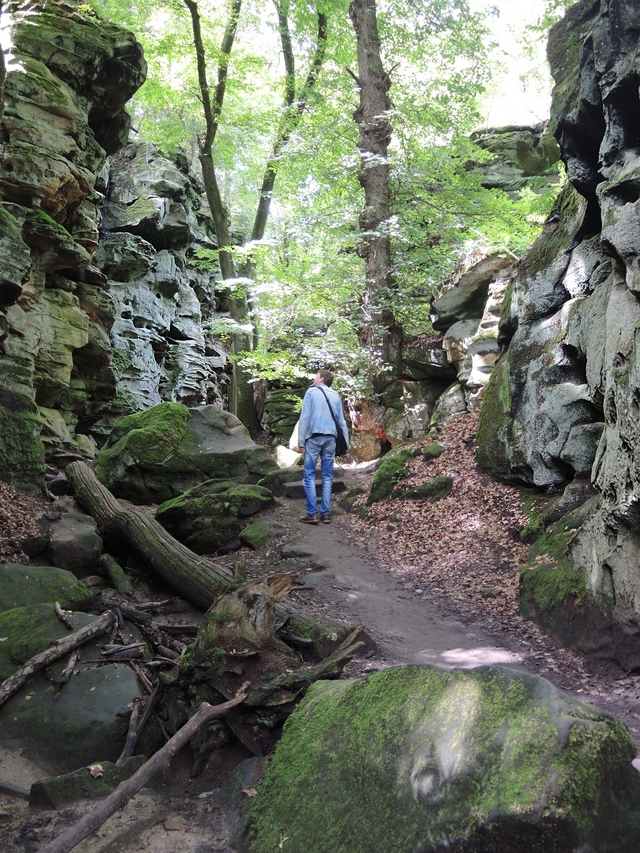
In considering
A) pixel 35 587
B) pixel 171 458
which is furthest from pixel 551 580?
pixel 171 458

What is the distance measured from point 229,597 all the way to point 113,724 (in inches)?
48.8

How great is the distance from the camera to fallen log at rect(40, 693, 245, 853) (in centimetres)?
235

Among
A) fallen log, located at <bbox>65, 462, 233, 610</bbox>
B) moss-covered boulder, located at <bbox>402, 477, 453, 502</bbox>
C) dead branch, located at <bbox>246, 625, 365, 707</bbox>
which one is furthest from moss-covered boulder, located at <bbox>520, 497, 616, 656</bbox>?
fallen log, located at <bbox>65, 462, 233, 610</bbox>

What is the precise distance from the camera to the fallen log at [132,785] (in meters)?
2.35

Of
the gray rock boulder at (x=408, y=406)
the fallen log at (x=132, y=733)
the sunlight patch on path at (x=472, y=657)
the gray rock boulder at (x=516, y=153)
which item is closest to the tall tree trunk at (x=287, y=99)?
the gray rock boulder at (x=408, y=406)

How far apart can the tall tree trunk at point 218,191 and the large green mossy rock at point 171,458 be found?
5.11 m

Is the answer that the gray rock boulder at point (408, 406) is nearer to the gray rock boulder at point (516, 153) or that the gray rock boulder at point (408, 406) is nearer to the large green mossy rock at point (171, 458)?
the large green mossy rock at point (171, 458)

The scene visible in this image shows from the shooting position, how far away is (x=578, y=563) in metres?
5.25

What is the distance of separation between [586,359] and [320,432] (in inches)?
168

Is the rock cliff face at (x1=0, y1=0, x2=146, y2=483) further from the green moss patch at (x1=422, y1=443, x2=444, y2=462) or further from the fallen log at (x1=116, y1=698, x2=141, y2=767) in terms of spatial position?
the green moss patch at (x1=422, y1=443, x2=444, y2=462)

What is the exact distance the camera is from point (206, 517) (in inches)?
349

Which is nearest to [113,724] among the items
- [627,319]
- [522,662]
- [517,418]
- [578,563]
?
[522,662]

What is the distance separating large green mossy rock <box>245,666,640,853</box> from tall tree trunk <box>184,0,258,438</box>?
1334 cm

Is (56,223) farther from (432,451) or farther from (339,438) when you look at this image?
(432,451)
